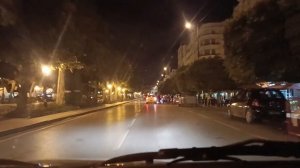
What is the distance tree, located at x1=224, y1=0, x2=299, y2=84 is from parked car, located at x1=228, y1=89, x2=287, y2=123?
3.44 feet

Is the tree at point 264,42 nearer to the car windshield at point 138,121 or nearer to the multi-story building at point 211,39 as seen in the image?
the car windshield at point 138,121

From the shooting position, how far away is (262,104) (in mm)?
27109

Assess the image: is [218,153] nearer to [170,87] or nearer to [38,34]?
[38,34]

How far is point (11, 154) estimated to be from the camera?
14672mm

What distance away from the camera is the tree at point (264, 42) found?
2509 centimetres

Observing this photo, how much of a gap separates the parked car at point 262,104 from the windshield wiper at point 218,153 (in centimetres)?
2145

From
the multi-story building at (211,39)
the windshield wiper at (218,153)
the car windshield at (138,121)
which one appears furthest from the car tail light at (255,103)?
the multi-story building at (211,39)

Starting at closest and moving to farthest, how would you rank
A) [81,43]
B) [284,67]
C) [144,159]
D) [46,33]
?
[144,159], [284,67], [46,33], [81,43]

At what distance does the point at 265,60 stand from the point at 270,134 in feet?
18.9

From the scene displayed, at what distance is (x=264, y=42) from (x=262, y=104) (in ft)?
11.5

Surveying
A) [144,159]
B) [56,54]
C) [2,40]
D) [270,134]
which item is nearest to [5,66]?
[56,54]

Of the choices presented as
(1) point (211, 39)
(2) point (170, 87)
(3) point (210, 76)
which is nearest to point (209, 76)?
(3) point (210, 76)

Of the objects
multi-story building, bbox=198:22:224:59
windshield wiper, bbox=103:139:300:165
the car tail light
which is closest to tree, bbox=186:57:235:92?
the car tail light

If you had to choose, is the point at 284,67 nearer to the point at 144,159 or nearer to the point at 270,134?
the point at 270,134
